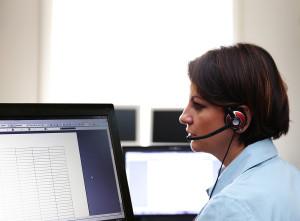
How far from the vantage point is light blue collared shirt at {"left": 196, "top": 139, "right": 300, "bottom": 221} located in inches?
33.5

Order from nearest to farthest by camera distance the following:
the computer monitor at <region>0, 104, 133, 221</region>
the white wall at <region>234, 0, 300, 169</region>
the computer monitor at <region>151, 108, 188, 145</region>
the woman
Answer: the computer monitor at <region>0, 104, 133, 221</region>
the woman
the computer monitor at <region>151, 108, 188, 145</region>
the white wall at <region>234, 0, 300, 169</region>

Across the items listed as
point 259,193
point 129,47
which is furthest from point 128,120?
point 259,193

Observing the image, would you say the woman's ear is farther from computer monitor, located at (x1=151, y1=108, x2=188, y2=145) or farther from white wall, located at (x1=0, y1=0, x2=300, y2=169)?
white wall, located at (x1=0, y1=0, x2=300, y2=169)

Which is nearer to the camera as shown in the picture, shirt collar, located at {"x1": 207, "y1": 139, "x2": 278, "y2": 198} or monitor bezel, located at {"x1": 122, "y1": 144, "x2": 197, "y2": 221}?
shirt collar, located at {"x1": 207, "y1": 139, "x2": 278, "y2": 198}

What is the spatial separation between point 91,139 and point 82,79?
96.7 inches

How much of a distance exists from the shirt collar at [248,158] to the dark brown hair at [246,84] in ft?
0.14

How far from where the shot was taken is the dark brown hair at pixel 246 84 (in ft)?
3.39

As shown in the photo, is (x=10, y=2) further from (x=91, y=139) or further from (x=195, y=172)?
(x=91, y=139)

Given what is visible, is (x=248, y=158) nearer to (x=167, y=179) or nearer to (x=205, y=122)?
(x=205, y=122)

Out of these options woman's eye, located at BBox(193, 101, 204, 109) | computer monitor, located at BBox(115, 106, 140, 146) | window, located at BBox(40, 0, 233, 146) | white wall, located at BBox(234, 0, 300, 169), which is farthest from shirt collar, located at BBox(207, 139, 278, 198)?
window, located at BBox(40, 0, 233, 146)

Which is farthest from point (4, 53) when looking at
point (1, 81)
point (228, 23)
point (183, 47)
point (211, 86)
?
point (211, 86)

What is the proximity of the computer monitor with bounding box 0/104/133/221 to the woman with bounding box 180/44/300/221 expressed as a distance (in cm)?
24

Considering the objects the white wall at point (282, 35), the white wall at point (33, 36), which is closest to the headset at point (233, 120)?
the white wall at point (282, 35)

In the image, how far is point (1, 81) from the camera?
126 inches
